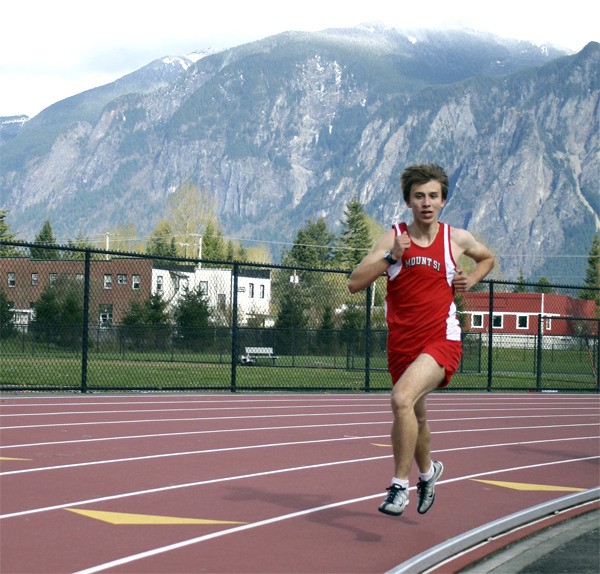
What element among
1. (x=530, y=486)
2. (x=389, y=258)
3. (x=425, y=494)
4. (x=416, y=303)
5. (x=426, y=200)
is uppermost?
(x=426, y=200)

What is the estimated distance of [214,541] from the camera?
6758 mm

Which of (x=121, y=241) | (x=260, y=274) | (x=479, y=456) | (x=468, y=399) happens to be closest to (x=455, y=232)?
(x=479, y=456)

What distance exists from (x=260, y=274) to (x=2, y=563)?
85987 millimetres

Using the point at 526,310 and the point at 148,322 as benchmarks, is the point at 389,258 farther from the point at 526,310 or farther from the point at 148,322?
the point at 526,310

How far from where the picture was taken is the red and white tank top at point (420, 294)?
7.09m

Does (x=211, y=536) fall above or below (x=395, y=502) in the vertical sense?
below

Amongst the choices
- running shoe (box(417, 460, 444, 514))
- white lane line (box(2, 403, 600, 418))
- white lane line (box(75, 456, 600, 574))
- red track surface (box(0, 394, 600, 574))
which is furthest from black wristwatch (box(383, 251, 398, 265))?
white lane line (box(2, 403, 600, 418))

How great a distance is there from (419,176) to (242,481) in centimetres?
318

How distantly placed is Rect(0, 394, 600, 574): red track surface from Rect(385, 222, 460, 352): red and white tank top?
1.21 m

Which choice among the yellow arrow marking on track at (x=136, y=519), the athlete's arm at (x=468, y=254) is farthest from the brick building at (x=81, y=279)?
the athlete's arm at (x=468, y=254)

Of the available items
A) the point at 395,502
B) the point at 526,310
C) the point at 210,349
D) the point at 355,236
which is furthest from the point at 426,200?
the point at 355,236

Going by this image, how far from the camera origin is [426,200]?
23.4ft

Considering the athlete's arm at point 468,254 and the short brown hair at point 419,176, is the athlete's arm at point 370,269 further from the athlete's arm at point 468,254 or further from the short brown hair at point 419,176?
the athlete's arm at point 468,254

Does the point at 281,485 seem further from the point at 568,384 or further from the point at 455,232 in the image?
the point at 568,384
